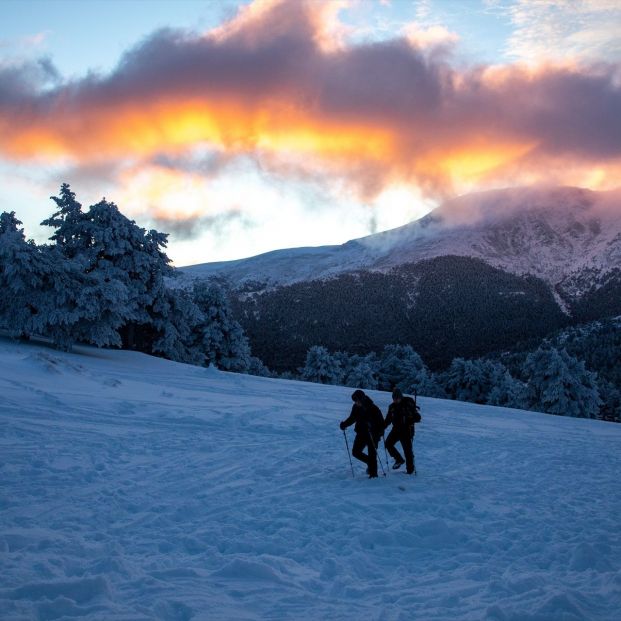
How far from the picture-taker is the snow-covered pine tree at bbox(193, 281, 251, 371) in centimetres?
4697

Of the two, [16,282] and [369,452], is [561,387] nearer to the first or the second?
[369,452]

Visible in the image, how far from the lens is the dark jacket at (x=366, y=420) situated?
11258 millimetres

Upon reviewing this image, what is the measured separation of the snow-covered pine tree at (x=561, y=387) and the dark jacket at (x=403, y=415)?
3759 cm

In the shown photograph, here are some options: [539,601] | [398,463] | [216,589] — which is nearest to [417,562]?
[539,601]

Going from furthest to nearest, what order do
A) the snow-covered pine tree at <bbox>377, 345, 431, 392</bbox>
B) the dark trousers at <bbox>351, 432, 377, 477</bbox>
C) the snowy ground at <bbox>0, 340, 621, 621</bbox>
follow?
the snow-covered pine tree at <bbox>377, 345, 431, 392</bbox>, the dark trousers at <bbox>351, 432, 377, 477</bbox>, the snowy ground at <bbox>0, 340, 621, 621</bbox>

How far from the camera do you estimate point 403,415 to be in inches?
454

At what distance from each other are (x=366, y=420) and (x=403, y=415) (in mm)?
874

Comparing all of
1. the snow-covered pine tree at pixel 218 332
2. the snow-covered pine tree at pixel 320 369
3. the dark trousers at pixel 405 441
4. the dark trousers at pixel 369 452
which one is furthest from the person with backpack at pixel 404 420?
the snow-covered pine tree at pixel 320 369

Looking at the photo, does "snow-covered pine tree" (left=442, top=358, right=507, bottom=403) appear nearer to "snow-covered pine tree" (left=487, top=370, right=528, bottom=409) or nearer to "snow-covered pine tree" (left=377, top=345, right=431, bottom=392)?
"snow-covered pine tree" (left=487, top=370, right=528, bottom=409)

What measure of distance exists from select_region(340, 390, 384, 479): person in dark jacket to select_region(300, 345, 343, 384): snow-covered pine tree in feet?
175

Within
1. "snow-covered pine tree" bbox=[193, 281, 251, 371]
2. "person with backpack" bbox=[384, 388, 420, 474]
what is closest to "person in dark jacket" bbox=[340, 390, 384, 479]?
"person with backpack" bbox=[384, 388, 420, 474]

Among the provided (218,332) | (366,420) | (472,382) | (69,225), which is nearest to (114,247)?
(69,225)

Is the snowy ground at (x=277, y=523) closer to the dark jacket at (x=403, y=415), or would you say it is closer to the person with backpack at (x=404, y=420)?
the person with backpack at (x=404, y=420)

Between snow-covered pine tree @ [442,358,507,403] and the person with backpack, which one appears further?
snow-covered pine tree @ [442,358,507,403]
